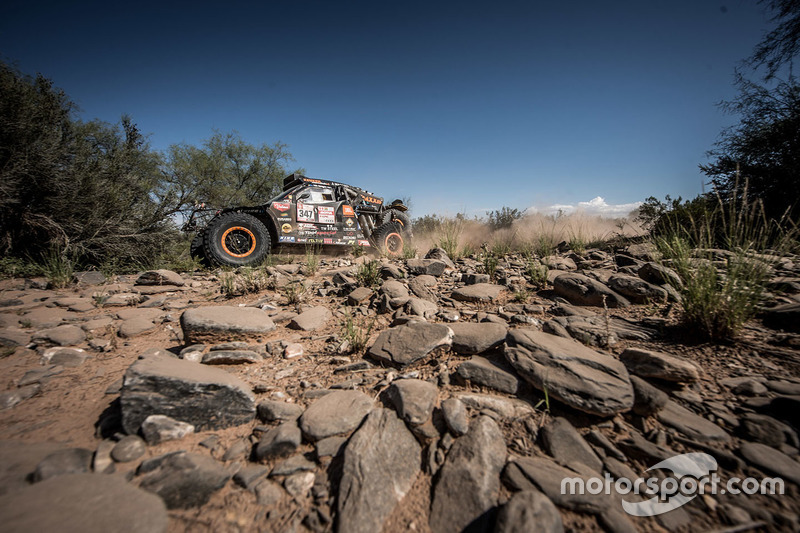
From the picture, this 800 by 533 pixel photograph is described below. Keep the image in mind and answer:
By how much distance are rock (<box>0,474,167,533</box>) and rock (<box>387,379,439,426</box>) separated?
962mm

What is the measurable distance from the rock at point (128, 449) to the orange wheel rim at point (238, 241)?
490cm

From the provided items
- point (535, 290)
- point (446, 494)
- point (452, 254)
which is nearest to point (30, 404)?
point (446, 494)

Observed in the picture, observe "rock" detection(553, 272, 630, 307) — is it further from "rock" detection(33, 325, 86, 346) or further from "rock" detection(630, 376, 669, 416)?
"rock" detection(33, 325, 86, 346)

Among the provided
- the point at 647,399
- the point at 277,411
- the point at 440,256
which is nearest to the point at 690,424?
the point at 647,399

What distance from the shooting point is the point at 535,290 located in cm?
329

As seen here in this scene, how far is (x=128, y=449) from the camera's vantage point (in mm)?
1234

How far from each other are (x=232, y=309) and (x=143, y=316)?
1248 mm

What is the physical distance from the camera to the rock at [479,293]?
303 cm

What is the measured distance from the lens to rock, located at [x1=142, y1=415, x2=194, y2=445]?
1.30 metres

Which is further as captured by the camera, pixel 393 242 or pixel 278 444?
pixel 393 242

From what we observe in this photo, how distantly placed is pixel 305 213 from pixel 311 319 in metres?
4.63

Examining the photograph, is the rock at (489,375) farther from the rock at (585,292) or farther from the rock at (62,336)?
the rock at (62,336)

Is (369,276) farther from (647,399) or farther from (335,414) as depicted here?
(647,399)

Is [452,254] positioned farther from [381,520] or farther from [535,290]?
[381,520]
